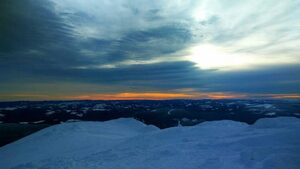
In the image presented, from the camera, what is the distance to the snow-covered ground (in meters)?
13.7

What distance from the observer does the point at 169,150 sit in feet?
53.0

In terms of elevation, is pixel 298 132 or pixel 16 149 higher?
pixel 298 132

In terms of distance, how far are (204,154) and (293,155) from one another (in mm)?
3986

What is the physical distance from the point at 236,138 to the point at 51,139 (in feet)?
44.7

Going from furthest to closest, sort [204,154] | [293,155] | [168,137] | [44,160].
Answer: [168,137] < [44,160] < [204,154] < [293,155]

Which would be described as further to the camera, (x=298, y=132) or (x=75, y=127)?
(x=75, y=127)

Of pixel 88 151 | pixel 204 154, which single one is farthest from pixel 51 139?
pixel 204 154

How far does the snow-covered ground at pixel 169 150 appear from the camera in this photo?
1370cm

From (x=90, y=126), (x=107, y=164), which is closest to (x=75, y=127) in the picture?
(x=90, y=126)

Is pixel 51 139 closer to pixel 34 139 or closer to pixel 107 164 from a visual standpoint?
pixel 34 139

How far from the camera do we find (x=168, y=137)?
1945cm

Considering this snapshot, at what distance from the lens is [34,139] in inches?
941

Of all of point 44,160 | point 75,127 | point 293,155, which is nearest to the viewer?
point 293,155

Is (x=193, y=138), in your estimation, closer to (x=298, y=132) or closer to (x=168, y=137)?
(x=168, y=137)
